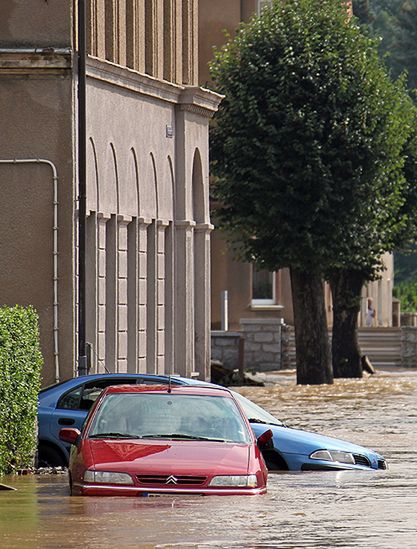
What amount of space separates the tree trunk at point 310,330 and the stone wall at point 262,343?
7409mm

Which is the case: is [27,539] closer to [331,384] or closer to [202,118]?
[202,118]

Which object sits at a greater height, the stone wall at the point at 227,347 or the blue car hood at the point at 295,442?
the stone wall at the point at 227,347

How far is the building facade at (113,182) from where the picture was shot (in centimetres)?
3023

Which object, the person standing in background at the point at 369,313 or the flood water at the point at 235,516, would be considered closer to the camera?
the flood water at the point at 235,516

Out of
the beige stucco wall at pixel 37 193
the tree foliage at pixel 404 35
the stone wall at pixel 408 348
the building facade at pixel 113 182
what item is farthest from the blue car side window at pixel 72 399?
the tree foliage at pixel 404 35

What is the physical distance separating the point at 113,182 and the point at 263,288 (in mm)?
27582

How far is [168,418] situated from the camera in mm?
17219

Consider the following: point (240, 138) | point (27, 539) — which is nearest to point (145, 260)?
point (240, 138)

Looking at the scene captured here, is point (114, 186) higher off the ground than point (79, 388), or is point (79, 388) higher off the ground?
point (114, 186)

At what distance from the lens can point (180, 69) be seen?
3956 cm

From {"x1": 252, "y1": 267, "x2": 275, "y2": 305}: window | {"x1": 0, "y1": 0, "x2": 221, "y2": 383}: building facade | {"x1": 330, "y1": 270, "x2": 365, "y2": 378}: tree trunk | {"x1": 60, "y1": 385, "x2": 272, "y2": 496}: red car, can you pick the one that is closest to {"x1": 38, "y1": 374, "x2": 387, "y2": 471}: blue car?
{"x1": 60, "y1": 385, "x2": 272, "y2": 496}: red car

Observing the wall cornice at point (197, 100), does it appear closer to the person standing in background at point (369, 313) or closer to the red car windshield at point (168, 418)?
the red car windshield at point (168, 418)

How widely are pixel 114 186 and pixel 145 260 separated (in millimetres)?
3048

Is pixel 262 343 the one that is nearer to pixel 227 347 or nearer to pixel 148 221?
pixel 227 347
